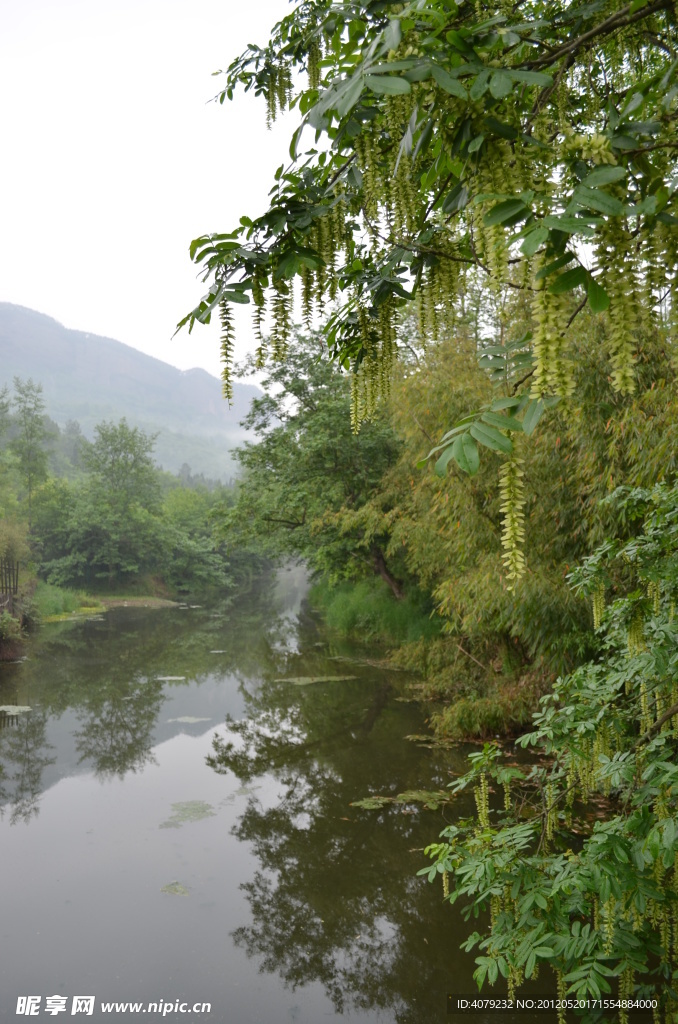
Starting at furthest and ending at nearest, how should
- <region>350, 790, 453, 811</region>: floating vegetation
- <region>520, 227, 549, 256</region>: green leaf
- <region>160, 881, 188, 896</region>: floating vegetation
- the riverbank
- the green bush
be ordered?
the green bush, the riverbank, <region>350, 790, 453, 811</region>: floating vegetation, <region>160, 881, 188, 896</region>: floating vegetation, <region>520, 227, 549, 256</region>: green leaf

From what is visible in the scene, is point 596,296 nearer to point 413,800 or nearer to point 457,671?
point 413,800

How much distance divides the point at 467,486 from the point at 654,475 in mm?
2188

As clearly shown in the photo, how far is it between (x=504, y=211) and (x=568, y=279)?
0.39ft

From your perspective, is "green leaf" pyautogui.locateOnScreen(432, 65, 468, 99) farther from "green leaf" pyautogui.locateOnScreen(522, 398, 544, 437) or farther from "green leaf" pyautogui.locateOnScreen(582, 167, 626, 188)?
"green leaf" pyautogui.locateOnScreen(522, 398, 544, 437)

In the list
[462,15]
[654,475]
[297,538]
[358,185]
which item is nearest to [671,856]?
[358,185]

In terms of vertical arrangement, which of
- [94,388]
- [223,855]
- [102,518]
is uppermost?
[94,388]

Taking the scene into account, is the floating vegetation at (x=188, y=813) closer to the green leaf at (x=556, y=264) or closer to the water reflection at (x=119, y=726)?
the water reflection at (x=119, y=726)

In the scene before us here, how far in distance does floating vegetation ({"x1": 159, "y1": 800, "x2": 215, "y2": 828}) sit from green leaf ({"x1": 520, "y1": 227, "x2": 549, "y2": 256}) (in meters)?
5.12

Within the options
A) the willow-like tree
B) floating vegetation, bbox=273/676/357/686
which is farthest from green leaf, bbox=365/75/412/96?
floating vegetation, bbox=273/676/357/686

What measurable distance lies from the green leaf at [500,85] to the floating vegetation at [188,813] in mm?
5126

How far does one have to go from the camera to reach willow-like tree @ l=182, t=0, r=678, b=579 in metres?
0.92

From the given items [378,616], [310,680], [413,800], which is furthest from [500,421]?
[378,616]

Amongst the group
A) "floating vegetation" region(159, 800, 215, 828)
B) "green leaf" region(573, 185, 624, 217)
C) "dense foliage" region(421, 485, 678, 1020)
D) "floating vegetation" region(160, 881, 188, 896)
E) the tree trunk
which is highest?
the tree trunk

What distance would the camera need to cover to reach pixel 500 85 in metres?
0.97
